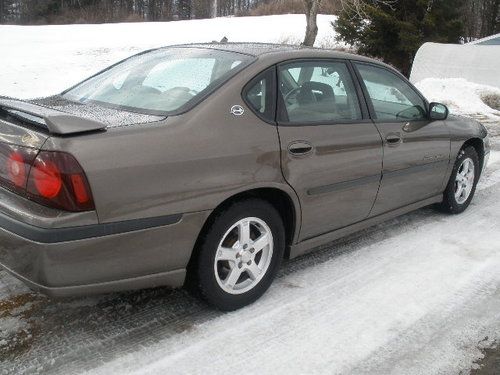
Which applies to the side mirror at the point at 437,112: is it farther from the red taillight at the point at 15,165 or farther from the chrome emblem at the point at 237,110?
the red taillight at the point at 15,165

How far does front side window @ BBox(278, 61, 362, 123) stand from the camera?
3.11 m

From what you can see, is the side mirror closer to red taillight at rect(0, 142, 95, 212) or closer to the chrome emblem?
the chrome emblem

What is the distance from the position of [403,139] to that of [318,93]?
0.91 m

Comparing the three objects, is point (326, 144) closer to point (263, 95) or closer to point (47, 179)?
point (263, 95)

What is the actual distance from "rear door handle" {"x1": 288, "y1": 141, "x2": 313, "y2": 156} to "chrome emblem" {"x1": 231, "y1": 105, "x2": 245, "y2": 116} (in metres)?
0.36

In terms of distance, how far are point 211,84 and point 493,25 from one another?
29.9 metres

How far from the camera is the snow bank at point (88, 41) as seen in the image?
15805 mm

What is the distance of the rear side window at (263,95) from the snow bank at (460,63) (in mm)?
13825

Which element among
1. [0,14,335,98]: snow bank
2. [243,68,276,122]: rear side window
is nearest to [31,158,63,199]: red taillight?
[243,68,276,122]: rear side window

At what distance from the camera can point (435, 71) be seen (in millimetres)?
16031

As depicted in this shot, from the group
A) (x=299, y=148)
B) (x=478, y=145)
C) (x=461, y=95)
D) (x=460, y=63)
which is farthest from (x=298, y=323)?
(x=460, y=63)

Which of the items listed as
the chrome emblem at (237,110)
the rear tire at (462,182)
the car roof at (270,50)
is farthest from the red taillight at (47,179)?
the rear tire at (462,182)

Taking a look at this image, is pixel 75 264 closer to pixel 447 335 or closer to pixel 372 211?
pixel 447 335

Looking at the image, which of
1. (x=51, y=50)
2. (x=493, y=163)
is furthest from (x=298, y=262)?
→ (x=51, y=50)
